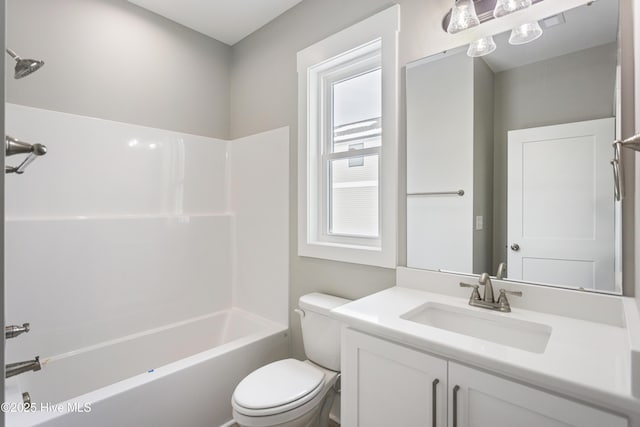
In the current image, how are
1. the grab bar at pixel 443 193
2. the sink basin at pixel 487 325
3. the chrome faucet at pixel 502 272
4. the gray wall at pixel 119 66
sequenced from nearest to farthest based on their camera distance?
the sink basin at pixel 487 325, the chrome faucet at pixel 502 272, the grab bar at pixel 443 193, the gray wall at pixel 119 66

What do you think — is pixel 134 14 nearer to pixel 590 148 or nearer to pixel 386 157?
pixel 386 157

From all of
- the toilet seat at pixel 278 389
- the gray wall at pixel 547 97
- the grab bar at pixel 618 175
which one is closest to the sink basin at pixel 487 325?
the gray wall at pixel 547 97

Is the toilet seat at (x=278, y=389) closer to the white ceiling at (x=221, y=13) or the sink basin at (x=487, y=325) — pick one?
the sink basin at (x=487, y=325)

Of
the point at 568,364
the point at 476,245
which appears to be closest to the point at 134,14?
the point at 476,245

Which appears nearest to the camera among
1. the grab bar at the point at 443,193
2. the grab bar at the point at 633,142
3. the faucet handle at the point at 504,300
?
the grab bar at the point at 633,142

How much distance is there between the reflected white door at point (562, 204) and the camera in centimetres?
112

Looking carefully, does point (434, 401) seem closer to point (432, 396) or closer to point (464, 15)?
point (432, 396)

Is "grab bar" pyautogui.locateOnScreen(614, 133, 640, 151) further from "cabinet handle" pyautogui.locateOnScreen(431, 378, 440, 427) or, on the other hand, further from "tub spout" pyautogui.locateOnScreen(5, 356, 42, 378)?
"tub spout" pyautogui.locateOnScreen(5, 356, 42, 378)

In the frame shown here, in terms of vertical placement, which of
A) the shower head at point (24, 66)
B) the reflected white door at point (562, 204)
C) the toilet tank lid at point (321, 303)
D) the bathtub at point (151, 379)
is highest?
the shower head at point (24, 66)

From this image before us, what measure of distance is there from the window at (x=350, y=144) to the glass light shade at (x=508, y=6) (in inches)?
18.6

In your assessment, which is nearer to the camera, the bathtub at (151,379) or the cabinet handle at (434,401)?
the cabinet handle at (434,401)

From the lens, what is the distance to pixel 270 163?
2318 mm

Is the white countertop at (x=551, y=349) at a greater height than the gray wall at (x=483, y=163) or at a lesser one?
lesser

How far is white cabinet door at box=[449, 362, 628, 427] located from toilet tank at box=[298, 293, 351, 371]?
0.81m
